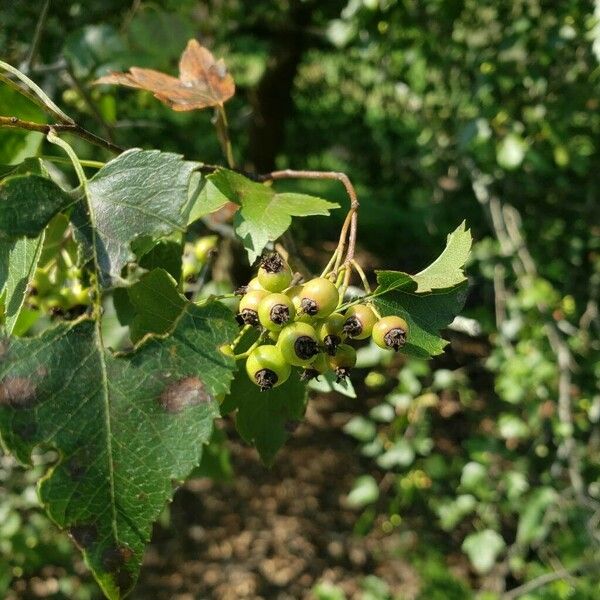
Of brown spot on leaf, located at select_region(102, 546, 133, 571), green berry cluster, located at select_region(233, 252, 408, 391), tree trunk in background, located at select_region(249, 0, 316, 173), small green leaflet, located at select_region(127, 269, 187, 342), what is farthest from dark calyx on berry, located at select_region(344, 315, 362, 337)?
tree trunk in background, located at select_region(249, 0, 316, 173)

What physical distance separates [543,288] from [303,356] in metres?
2.04

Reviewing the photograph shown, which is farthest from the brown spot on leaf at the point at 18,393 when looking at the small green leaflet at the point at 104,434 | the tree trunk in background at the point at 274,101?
the tree trunk in background at the point at 274,101

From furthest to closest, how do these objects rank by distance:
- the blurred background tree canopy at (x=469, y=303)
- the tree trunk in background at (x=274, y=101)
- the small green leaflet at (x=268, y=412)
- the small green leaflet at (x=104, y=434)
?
the tree trunk in background at (x=274, y=101) < the blurred background tree canopy at (x=469, y=303) < the small green leaflet at (x=268, y=412) < the small green leaflet at (x=104, y=434)

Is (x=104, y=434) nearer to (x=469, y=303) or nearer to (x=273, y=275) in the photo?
(x=273, y=275)

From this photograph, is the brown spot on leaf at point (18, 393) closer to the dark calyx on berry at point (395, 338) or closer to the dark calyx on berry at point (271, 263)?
the dark calyx on berry at point (271, 263)

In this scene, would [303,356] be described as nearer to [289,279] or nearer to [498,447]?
[289,279]

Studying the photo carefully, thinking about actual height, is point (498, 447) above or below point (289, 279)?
below

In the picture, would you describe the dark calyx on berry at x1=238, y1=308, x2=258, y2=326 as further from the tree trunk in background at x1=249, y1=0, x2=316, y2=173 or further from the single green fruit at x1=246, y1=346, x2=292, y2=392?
the tree trunk in background at x1=249, y1=0, x2=316, y2=173

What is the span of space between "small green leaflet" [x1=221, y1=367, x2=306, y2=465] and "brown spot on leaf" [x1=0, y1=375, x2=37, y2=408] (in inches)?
12.9

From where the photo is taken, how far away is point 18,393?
2.53 feet

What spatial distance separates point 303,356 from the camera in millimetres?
832

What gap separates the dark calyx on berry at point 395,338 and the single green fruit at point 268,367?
0.12m

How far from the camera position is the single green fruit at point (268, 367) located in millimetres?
861

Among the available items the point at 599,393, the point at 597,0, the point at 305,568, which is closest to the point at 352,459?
the point at 305,568
